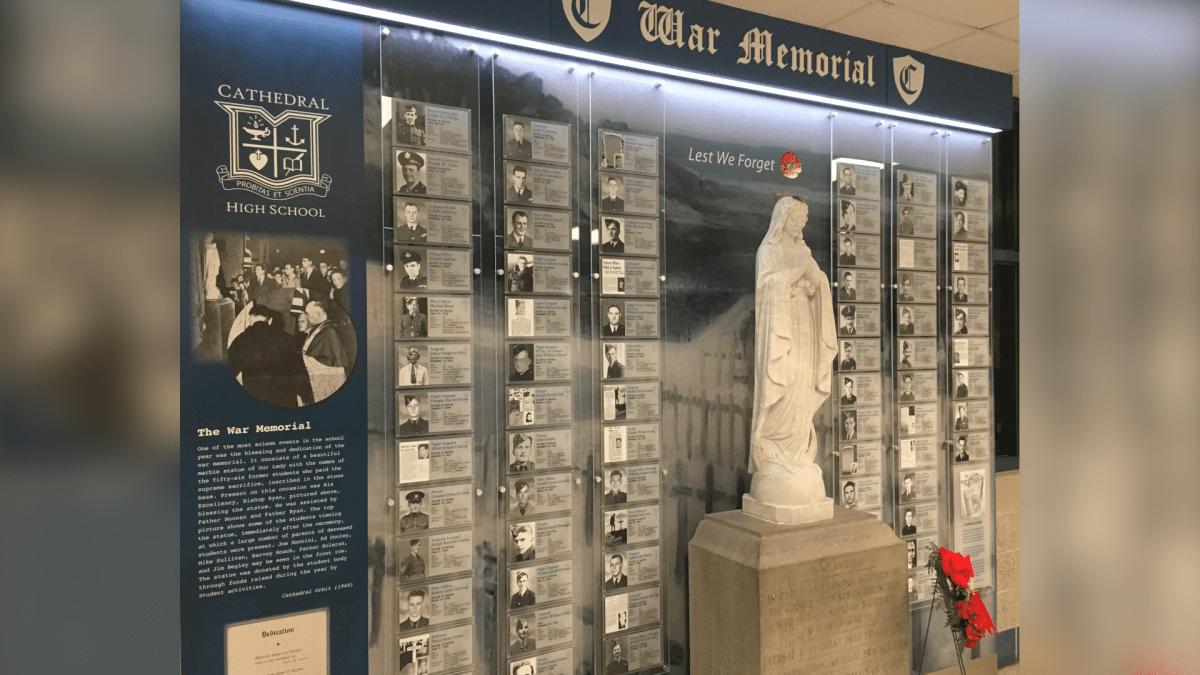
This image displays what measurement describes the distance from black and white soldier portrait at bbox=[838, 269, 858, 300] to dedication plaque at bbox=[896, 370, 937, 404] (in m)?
0.81

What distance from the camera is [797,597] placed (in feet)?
13.5

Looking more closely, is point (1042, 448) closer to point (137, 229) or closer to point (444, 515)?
point (137, 229)

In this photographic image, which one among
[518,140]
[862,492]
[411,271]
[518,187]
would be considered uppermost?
[518,140]

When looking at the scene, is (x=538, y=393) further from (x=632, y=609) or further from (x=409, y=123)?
(x=409, y=123)

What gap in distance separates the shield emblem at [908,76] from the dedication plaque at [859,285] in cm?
136

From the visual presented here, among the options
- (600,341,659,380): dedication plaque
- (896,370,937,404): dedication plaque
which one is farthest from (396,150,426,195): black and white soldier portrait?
(896,370,937,404): dedication plaque

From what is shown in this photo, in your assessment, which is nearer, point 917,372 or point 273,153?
point 273,153

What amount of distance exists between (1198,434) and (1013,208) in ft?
25.4

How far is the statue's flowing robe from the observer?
4551 mm

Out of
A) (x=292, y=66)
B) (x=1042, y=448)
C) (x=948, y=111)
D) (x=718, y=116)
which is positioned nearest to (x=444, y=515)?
(x=292, y=66)

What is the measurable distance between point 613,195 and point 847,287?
2.01m

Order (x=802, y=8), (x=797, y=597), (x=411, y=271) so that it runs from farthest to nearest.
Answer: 1. (x=802, y=8)
2. (x=797, y=597)
3. (x=411, y=271)

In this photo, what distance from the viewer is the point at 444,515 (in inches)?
157

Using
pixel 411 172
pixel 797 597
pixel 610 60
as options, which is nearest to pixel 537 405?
pixel 411 172
